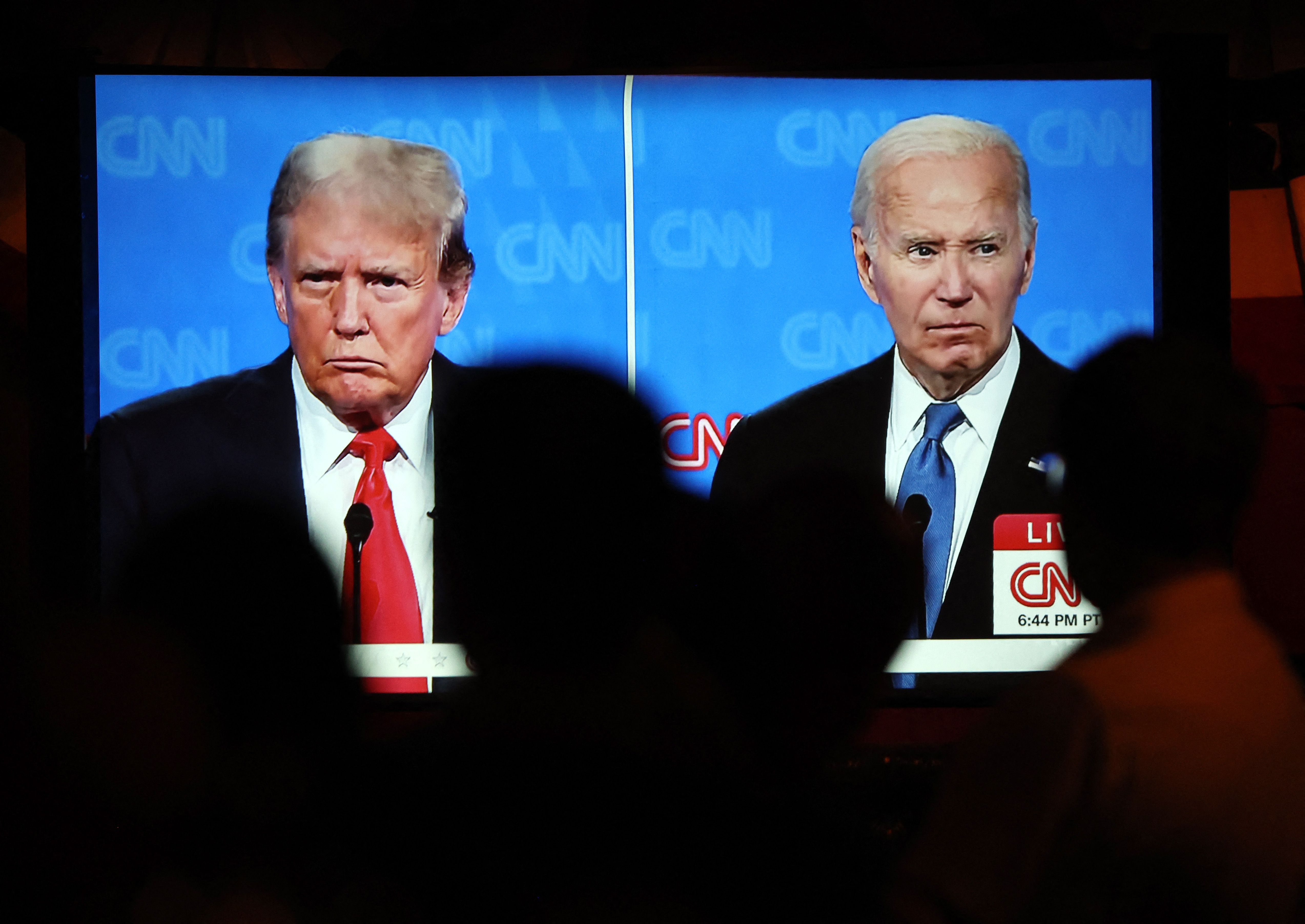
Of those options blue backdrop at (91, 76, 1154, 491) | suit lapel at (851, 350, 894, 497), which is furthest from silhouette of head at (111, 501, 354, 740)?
suit lapel at (851, 350, 894, 497)

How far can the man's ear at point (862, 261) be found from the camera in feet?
6.23

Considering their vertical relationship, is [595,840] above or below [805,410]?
below

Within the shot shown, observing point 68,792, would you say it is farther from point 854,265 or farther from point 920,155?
point 920,155

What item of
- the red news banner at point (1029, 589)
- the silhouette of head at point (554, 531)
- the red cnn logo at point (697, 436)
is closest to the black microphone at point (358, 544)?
the red cnn logo at point (697, 436)

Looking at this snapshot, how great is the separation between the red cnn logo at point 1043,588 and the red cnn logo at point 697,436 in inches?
22.7

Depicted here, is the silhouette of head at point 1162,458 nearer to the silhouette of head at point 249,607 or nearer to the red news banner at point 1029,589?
the red news banner at point 1029,589

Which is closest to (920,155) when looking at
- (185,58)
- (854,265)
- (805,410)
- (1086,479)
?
(854,265)

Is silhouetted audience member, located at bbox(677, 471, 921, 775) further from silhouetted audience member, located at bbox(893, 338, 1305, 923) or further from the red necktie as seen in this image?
silhouetted audience member, located at bbox(893, 338, 1305, 923)

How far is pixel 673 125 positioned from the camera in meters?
1.91

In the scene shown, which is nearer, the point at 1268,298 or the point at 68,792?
the point at 68,792

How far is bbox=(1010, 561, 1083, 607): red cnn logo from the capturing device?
187 centimetres

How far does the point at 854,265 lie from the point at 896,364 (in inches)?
7.8

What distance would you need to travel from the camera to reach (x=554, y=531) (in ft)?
3.62

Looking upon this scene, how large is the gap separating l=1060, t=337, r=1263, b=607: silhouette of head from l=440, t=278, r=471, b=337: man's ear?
1255 mm
